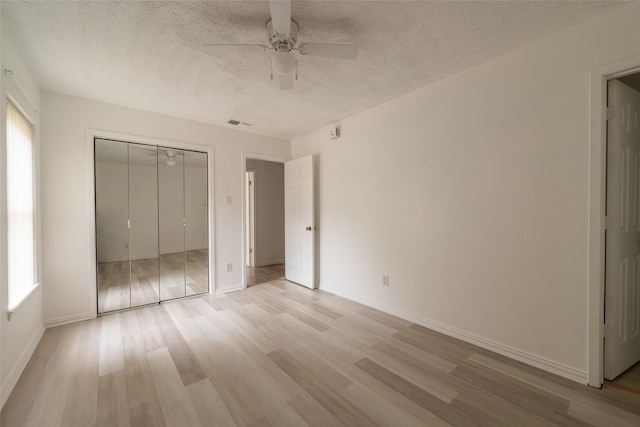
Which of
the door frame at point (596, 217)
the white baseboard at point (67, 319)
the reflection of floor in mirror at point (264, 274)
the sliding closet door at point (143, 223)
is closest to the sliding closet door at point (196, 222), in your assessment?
the sliding closet door at point (143, 223)

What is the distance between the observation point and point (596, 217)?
5.82 ft

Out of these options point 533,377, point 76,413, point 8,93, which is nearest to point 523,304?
point 533,377

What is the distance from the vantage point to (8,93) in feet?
6.14

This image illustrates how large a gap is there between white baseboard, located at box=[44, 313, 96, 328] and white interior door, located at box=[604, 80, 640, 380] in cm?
489

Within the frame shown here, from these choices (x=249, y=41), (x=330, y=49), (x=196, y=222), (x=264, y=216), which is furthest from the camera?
(x=264, y=216)

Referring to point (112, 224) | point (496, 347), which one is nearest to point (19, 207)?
point (112, 224)

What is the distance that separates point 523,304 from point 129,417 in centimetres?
296

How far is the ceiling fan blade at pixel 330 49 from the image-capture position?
5.57ft

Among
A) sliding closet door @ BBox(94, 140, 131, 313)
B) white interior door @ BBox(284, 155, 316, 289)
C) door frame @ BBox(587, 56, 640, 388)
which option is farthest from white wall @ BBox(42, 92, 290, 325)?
door frame @ BBox(587, 56, 640, 388)

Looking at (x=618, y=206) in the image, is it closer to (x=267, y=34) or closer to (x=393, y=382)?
(x=393, y=382)

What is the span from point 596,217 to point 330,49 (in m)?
2.18

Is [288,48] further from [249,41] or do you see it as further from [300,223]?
[300,223]

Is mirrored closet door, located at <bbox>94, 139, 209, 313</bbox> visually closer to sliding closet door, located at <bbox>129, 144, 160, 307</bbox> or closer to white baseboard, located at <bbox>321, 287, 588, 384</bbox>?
sliding closet door, located at <bbox>129, 144, 160, 307</bbox>

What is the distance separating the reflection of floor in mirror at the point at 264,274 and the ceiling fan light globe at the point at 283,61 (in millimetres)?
3515
